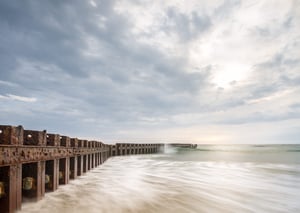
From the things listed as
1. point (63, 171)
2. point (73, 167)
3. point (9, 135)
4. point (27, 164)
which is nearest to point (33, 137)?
point (27, 164)

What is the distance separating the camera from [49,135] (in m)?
8.80

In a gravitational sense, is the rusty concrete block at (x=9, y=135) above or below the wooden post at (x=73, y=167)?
above

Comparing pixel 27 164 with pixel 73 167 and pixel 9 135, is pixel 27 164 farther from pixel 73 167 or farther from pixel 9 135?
pixel 73 167

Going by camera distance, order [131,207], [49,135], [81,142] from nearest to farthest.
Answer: [131,207] < [49,135] < [81,142]

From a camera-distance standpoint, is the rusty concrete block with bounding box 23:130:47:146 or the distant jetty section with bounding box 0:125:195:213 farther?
the rusty concrete block with bounding box 23:130:47:146

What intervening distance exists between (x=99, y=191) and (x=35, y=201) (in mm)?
3087

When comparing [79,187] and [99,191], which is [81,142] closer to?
[79,187]

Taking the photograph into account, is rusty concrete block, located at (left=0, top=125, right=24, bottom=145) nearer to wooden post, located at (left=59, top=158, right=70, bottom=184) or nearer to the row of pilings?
the row of pilings

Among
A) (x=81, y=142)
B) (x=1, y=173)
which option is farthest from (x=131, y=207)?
(x=81, y=142)

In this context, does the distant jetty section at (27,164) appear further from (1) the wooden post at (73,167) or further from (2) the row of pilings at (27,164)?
(1) the wooden post at (73,167)

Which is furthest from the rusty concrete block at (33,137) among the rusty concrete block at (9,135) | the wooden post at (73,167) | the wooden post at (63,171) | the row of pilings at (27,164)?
the wooden post at (73,167)

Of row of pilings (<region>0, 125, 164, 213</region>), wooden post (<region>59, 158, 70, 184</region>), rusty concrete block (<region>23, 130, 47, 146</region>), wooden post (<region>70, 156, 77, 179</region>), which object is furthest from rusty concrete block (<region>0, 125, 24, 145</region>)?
wooden post (<region>70, 156, 77, 179</region>)

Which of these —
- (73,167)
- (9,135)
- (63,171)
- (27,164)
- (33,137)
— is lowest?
(73,167)

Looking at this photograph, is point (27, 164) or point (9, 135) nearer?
point (9, 135)
